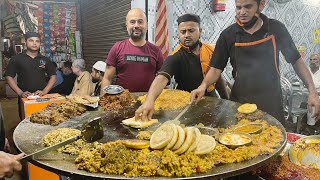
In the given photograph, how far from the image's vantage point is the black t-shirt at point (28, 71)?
5.42m

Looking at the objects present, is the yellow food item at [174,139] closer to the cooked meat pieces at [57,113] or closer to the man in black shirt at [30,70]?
the cooked meat pieces at [57,113]

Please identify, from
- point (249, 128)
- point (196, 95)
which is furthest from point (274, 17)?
point (249, 128)

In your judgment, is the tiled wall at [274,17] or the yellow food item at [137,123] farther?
the tiled wall at [274,17]

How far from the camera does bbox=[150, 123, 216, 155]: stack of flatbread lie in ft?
5.33

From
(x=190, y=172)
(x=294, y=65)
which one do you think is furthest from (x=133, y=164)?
(x=294, y=65)

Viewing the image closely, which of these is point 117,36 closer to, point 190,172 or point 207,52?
point 207,52

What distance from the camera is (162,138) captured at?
1.69 meters

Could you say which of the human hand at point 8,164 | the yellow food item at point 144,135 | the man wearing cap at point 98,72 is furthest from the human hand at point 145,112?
the man wearing cap at point 98,72

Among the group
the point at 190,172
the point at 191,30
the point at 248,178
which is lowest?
the point at 248,178

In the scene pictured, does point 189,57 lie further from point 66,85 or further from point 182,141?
point 66,85

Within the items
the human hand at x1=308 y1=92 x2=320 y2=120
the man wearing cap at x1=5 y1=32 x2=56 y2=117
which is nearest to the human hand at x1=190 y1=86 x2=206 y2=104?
the human hand at x1=308 y1=92 x2=320 y2=120

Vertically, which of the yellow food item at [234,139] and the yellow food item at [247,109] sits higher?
the yellow food item at [247,109]

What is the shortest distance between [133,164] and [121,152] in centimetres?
13

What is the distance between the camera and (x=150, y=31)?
4777mm
